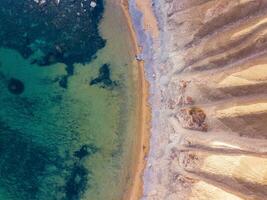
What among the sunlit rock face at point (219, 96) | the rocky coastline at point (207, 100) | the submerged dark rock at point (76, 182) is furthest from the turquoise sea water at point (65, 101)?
the sunlit rock face at point (219, 96)

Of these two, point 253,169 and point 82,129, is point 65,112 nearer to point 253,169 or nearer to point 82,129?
point 82,129

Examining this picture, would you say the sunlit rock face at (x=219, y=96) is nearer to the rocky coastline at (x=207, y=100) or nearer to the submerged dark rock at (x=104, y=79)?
the rocky coastline at (x=207, y=100)

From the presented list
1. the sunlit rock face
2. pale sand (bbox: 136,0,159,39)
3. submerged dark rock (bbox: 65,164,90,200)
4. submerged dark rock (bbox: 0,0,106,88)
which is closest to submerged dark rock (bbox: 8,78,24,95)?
submerged dark rock (bbox: 0,0,106,88)

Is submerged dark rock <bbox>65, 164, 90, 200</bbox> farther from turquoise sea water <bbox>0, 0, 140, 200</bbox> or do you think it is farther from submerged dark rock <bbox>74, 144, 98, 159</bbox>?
submerged dark rock <bbox>74, 144, 98, 159</bbox>

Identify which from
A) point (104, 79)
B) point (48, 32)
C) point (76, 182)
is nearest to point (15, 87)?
point (48, 32)

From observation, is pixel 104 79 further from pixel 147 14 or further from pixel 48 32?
pixel 147 14

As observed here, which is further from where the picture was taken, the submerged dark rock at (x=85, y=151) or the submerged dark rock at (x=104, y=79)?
the submerged dark rock at (x=104, y=79)
